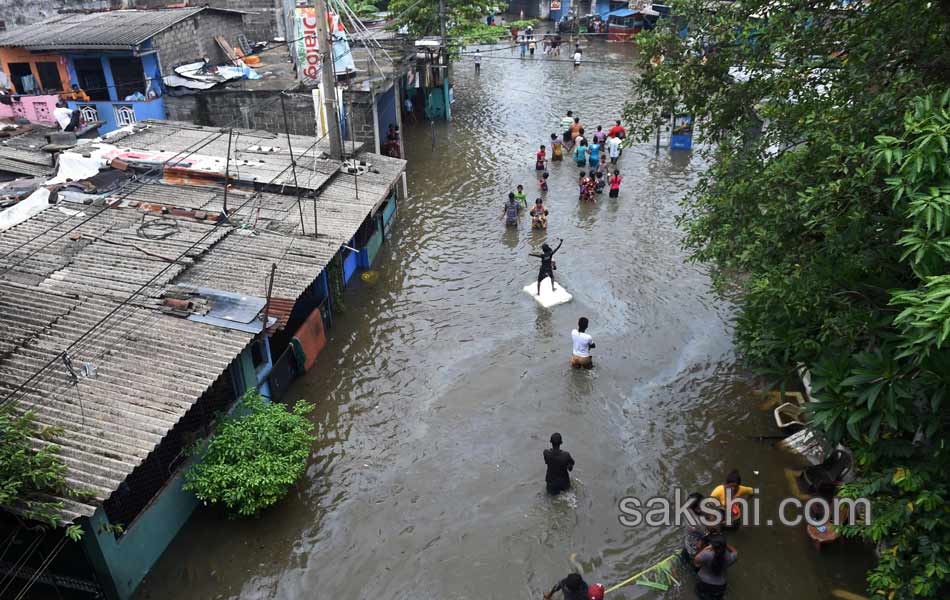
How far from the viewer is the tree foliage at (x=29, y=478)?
757 cm

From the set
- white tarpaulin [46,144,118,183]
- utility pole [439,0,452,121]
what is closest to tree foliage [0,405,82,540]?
white tarpaulin [46,144,118,183]

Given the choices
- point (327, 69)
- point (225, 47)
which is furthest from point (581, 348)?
point (225, 47)

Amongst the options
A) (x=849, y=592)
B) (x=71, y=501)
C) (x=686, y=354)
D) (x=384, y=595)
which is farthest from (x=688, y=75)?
(x=71, y=501)

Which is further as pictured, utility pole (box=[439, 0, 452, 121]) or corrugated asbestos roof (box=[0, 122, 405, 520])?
utility pole (box=[439, 0, 452, 121])

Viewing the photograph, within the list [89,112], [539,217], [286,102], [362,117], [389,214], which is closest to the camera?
[539,217]

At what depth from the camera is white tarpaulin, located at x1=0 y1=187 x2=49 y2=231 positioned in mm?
14227

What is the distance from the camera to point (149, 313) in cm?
1130

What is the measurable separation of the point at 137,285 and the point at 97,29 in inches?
749

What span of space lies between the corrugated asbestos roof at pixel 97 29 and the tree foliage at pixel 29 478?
20.0 m

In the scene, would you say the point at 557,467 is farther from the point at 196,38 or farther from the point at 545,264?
the point at 196,38

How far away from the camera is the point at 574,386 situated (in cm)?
1405

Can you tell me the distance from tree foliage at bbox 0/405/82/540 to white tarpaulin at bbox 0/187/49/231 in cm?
788

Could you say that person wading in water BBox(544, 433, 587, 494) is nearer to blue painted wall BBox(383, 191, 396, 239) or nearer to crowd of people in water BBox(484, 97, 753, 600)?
crowd of people in water BBox(484, 97, 753, 600)

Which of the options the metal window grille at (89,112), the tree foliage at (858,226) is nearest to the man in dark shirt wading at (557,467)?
the tree foliage at (858,226)
